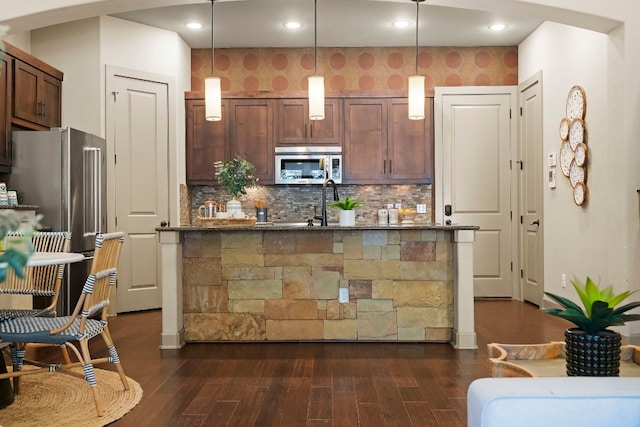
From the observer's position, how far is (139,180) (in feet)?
19.9

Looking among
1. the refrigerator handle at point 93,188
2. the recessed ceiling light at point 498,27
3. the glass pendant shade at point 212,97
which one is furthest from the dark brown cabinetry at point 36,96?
the recessed ceiling light at point 498,27

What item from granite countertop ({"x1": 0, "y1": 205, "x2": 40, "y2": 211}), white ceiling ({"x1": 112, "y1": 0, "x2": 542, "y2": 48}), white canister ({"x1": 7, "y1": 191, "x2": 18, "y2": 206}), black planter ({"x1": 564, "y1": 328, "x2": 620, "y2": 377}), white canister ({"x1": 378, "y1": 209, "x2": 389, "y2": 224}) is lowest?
black planter ({"x1": 564, "y1": 328, "x2": 620, "y2": 377})

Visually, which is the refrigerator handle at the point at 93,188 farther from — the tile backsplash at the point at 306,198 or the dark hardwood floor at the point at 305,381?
the tile backsplash at the point at 306,198

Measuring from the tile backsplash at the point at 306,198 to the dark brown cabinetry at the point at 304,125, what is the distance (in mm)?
568

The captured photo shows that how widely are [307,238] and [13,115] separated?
2.61 metres

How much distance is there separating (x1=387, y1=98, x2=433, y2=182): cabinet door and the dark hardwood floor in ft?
7.48

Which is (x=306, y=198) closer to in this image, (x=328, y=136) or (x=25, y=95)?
(x=328, y=136)

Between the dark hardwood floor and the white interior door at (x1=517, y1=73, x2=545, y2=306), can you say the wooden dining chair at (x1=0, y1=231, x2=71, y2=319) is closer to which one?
the dark hardwood floor

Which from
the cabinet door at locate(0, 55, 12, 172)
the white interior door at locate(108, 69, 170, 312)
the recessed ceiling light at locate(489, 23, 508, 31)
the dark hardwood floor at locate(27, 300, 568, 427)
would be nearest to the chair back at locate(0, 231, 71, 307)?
the dark hardwood floor at locate(27, 300, 568, 427)

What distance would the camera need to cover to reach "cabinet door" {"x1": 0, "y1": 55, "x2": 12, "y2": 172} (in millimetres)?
4680

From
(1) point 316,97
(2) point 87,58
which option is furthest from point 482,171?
(2) point 87,58

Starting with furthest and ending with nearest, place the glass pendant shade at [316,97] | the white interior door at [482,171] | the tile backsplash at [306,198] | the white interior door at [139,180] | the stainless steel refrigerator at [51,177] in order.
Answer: the tile backsplash at [306,198]
the white interior door at [482,171]
the white interior door at [139,180]
the stainless steel refrigerator at [51,177]
the glass pendant shade at [316,97]

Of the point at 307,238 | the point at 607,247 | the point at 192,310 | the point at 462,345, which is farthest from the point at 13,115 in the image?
the point at 607,247

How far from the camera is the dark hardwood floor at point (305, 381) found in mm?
2820
